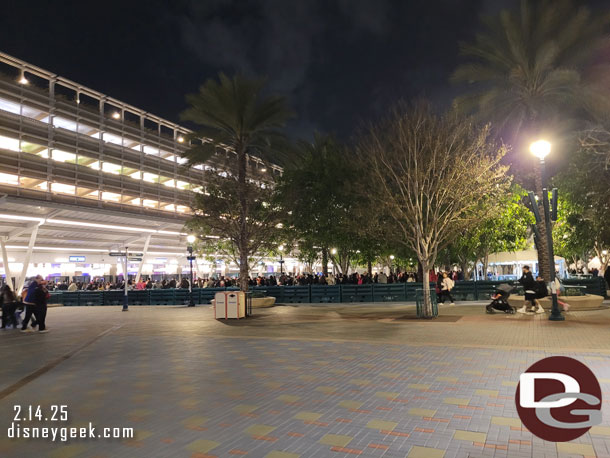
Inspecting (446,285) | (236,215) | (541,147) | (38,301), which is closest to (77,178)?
(236,215)

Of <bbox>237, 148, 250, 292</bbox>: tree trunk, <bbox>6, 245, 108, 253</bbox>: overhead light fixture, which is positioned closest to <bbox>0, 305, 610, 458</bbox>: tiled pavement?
<bbox>237, 148, 250, 292</bbox>: tree trunk

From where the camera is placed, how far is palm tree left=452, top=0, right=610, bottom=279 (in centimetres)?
1844

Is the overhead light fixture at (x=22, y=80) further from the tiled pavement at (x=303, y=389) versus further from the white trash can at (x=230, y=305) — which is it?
the tiled pavement at (x=303, y=389)

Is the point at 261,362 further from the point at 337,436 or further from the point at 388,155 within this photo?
the point at 388,155

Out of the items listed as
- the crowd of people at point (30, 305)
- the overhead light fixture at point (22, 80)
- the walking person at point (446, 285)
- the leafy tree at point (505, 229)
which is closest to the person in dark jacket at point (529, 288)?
the walking person at point (446, 285)

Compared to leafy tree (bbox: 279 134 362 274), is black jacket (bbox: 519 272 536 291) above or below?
below

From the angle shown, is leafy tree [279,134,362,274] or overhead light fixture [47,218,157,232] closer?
leafy tree [279,134,362,274]

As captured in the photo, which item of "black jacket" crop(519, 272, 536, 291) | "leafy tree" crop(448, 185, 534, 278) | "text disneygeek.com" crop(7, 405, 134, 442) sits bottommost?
"text disneygeek.com" crop(7, 405, 134, 442)

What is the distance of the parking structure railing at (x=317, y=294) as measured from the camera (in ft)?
77.9

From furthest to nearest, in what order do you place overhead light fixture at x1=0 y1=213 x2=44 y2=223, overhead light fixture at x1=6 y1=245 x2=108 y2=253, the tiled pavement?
1. overhead light fixture at x1=6 y1=245 x2=108 y2=253
2. overhead light fixture at x1=0 y1=213 x2=44 y2=223
3. the tiled pavement

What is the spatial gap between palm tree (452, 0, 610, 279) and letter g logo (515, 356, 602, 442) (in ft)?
41.5

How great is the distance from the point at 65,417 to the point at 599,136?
829 inches

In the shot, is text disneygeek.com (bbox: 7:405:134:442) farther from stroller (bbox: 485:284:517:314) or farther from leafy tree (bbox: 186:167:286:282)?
leafy tree (bbox: 186:167:286:282)

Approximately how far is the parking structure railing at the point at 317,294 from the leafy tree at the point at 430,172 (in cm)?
225
